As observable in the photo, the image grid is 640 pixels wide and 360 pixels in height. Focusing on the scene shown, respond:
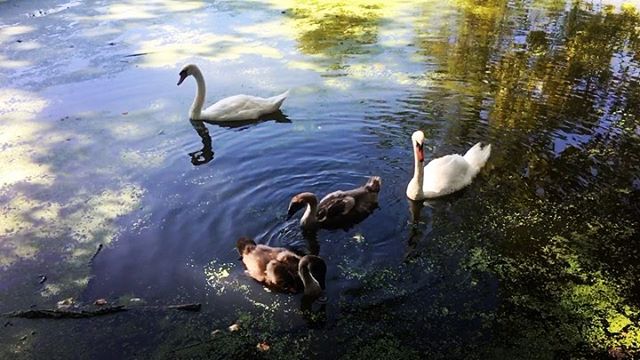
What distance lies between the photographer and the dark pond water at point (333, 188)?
13.0 feet

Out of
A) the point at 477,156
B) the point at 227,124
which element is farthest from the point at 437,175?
the point at 227,124

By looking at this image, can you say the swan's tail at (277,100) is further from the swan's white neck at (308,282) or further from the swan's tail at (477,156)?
the swan's white neck at (308,282)

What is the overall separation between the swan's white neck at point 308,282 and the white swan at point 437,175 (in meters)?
1.73

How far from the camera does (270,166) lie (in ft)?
20.5

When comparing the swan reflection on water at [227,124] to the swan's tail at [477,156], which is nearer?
the swan's tail at [477,156]

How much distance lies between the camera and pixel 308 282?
4180 mm

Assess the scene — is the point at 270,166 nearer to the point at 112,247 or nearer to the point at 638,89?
the point at 112,247

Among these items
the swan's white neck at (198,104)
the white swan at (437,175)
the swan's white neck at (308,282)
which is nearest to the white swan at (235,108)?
the swan's white neck at (198,104)

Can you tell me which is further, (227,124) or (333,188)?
Result: (227,124)

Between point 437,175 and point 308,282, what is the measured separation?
2.05 meters

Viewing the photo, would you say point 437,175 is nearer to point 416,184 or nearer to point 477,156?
point 416,184

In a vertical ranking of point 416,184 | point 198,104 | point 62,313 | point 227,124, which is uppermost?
point 198,104

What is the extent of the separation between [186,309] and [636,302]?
335cm

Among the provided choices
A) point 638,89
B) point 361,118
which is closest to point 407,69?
point 361,118
